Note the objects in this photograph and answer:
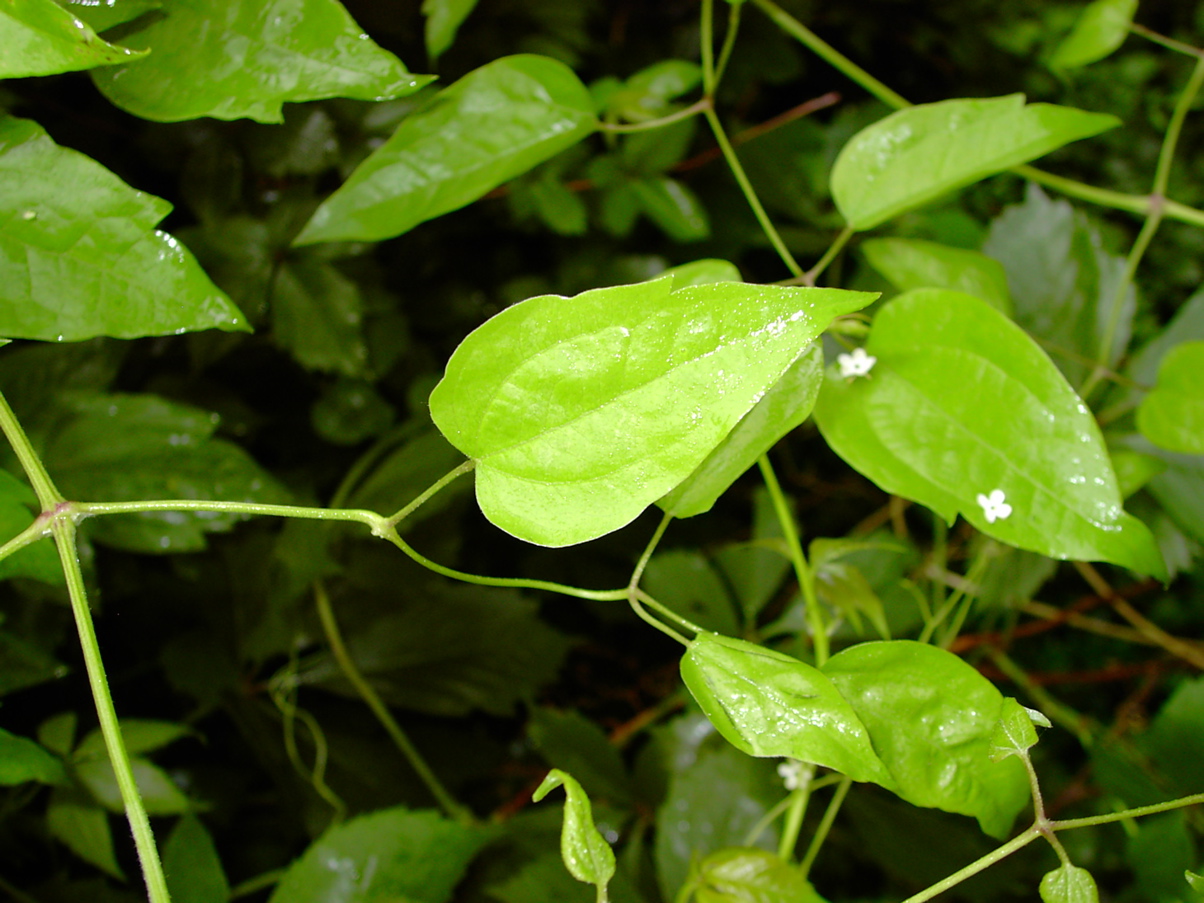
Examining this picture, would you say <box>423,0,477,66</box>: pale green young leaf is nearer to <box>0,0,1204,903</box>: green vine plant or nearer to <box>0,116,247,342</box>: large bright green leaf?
<box>0,0,1204,903</box>: green vine plant

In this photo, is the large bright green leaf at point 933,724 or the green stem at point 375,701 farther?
the green stem at point 375,701

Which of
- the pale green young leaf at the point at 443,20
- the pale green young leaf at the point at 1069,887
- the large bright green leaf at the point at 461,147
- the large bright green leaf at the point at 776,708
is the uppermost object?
the pale green young leaf at the point at 443,20

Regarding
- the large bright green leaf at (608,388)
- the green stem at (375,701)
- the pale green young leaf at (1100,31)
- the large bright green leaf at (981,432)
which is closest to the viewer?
the large bright green leaf at (608,388)

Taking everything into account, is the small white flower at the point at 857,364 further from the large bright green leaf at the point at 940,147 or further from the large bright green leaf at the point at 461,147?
the large bright green leaf at the point at 461,147

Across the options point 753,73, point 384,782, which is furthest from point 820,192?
point 384,782

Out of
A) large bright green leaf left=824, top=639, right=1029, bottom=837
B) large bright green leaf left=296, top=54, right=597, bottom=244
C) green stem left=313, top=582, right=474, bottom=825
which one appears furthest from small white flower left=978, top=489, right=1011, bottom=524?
green stem left=313, top=582, right=474, bottom=825

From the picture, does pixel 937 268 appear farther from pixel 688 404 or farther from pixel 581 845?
pixel 581 845

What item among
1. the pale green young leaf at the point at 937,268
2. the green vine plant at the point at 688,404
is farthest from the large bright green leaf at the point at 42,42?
the pale green young leaf at the point at 937,268
